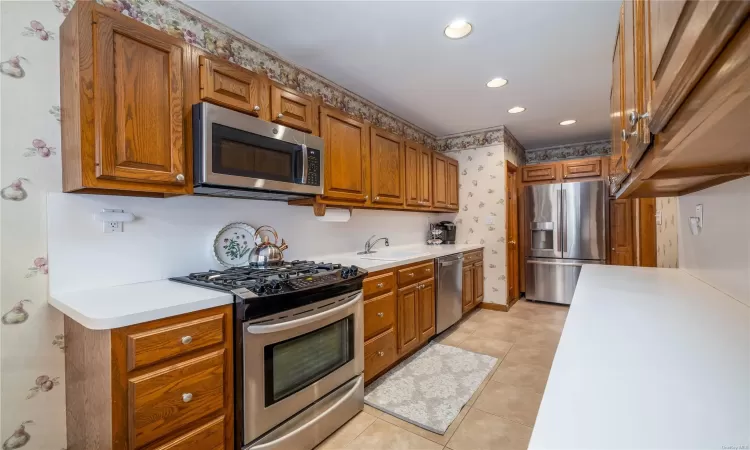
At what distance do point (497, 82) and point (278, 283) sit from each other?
2.55m

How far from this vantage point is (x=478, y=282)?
13.0 feet

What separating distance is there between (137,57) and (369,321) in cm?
192

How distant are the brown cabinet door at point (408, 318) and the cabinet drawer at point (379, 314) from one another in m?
0.10

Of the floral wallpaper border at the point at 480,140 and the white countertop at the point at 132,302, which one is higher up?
the floral wallpaper border at the point at 480,140

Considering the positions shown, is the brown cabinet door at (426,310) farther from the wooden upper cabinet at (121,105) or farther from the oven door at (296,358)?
the wooden upper cabinet at (121,105)

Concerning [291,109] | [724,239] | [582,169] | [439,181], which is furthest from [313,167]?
[582,169]

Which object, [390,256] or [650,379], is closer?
[650,379]

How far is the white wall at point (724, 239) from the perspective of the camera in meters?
1.08

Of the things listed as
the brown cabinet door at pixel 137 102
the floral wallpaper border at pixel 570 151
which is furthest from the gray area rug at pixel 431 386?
the floral wallpaper border at pixel 570 151

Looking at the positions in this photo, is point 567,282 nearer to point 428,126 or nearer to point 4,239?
point 428,126

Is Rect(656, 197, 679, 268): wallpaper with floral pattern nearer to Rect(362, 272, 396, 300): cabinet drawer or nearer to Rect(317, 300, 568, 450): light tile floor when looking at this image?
Rect(317, 300, 568, 450): light tile floor

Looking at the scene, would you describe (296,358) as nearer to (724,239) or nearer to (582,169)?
(724,239)

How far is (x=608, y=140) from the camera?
4609 millimetres

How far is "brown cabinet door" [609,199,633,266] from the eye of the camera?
3932mm
